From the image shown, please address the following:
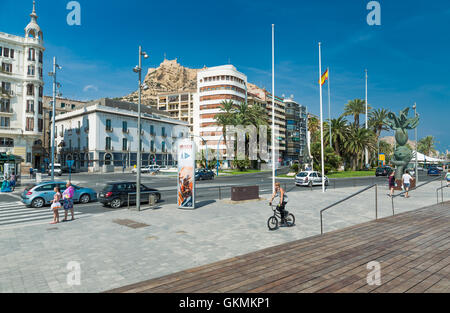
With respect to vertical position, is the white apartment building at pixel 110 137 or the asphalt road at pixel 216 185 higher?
the white apartment building at pixel 110 137

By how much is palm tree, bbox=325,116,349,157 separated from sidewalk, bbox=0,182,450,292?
4122cm

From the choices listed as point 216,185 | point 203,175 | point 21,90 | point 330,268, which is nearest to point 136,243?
point 330,268

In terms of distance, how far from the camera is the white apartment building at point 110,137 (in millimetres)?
59375

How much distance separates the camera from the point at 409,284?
528 centimetres

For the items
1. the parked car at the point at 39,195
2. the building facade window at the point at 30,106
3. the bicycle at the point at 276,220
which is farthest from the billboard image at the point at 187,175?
the building facade window at the point at 30,106

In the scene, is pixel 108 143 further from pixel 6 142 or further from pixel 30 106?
pixel 6 142

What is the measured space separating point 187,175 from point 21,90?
47.3m

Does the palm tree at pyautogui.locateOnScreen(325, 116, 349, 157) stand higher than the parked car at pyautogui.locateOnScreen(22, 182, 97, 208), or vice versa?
the palm tree at pyautogui.locateOnScreen(325, 116, 349, 157)

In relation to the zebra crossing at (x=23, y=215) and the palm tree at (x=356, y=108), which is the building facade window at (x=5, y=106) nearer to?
the zebra crossing at (x=23, y=215)

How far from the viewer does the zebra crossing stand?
12266 mm

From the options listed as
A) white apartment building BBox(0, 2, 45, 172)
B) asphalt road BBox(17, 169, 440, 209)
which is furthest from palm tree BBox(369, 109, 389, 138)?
white apartment building BBox(0, 2, 45, 172)

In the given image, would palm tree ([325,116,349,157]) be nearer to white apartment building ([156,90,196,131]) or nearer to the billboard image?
the billboard image

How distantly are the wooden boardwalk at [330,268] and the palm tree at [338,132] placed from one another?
47.1 m
